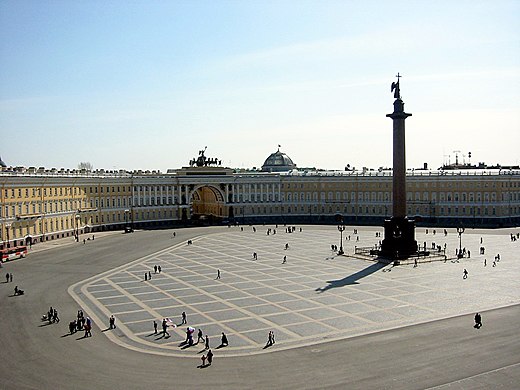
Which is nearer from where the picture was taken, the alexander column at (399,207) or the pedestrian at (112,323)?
the pedestrian at (112,323)

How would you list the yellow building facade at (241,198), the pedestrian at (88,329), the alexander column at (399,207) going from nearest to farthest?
the pedestrian at (88,329), the alexander column at (399,207), the yellow building facade at (241,198)

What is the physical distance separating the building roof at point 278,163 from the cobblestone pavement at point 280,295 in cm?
7916

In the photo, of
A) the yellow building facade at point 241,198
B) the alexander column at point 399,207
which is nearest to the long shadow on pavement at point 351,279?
the alexander column at point 399,207

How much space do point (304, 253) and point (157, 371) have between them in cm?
4227

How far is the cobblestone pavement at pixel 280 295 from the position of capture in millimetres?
34531

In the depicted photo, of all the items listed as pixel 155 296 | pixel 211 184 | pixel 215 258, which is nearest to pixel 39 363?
pixel 155 296

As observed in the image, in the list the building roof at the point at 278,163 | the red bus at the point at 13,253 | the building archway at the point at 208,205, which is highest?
the building roof at the point at 278,163

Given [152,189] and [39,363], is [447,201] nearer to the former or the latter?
[152,189]

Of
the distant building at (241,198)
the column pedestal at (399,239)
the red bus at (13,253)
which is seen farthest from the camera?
the distant building at (241,198)

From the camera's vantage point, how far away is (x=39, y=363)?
29078 mm

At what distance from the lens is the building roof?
15000 cm

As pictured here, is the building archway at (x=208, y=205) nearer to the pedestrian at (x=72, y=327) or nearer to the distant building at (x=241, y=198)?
the distant building at (x=241, y=198)

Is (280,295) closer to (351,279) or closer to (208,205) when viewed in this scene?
(351,279)

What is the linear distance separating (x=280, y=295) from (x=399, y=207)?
2490 cm
